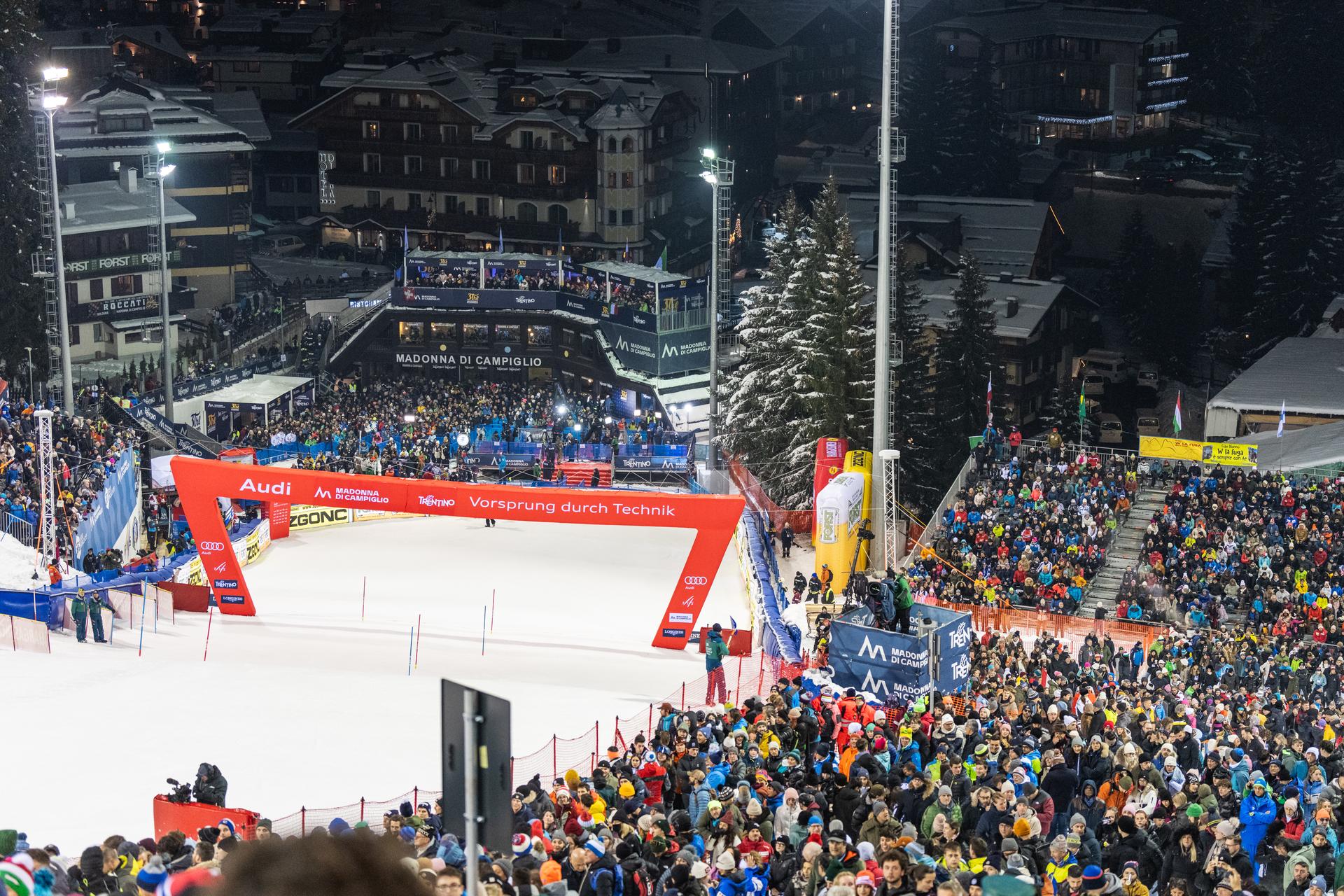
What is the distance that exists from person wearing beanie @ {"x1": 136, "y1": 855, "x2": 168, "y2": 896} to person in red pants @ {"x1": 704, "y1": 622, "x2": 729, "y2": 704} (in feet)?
41.9

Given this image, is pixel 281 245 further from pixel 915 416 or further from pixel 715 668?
pixel 715 668

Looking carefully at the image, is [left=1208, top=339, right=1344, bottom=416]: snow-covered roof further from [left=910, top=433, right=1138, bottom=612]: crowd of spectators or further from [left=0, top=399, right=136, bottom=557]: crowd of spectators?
[left=0, top=399, right=136, bottom=557]: crowd of spectators

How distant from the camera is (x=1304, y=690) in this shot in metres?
27.0

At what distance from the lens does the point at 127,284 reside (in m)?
63.4

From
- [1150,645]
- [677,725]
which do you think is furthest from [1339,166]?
[677,725]

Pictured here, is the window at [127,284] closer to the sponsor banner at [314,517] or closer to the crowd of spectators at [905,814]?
the sponsor banner at [314,517]

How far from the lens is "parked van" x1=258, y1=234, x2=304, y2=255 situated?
84188 millimetres

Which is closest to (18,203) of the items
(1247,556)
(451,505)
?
(451,505)

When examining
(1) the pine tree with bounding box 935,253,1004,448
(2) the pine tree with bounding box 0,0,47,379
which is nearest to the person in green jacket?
(2) the pine tree with bounding box 0,0,47,379

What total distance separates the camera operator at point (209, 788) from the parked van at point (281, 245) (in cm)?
6765

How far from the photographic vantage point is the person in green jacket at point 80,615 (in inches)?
1142

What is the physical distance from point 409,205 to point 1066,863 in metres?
69.1

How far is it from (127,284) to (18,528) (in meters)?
31.5

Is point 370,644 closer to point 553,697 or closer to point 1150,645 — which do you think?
point 553,697
